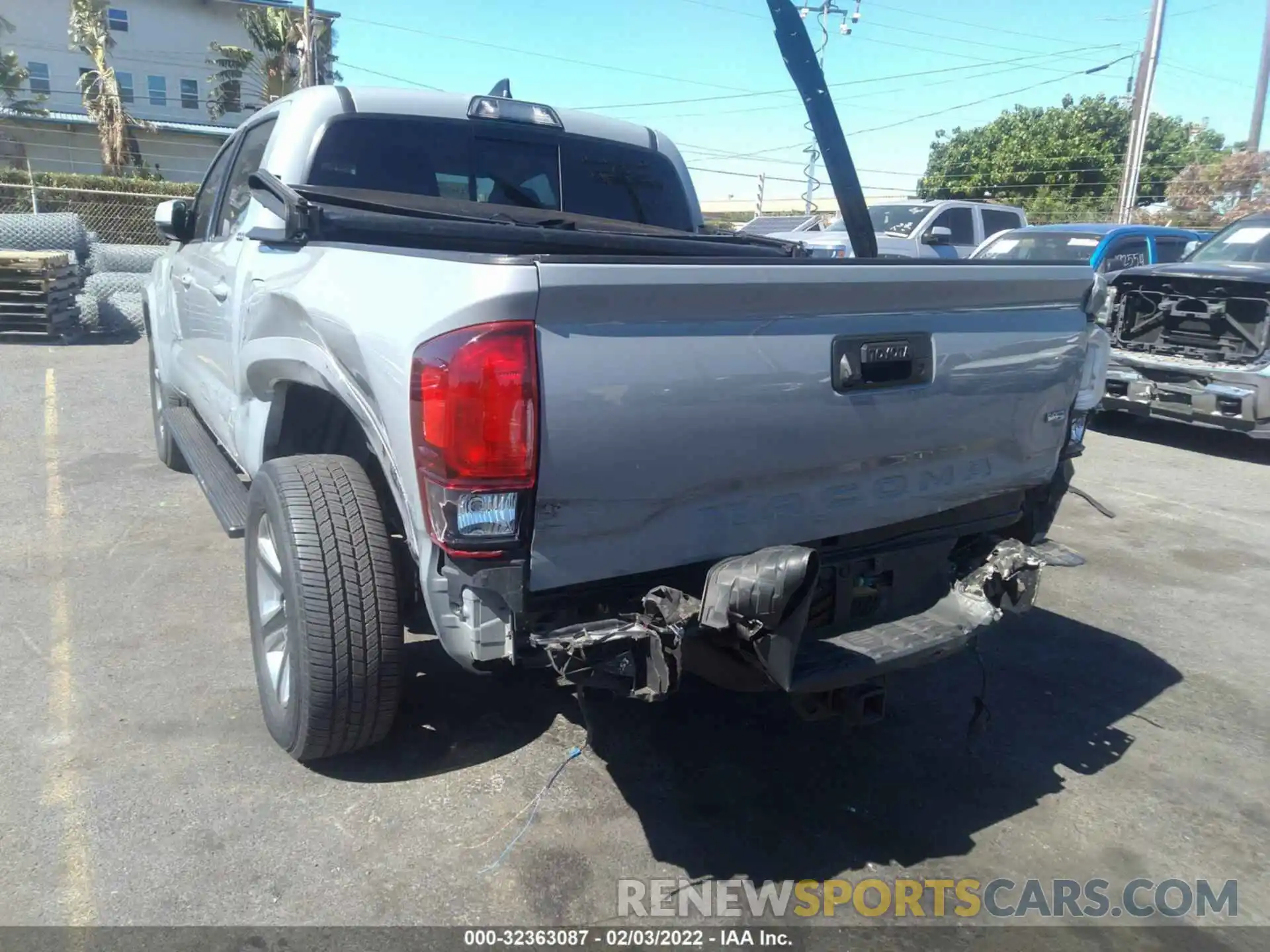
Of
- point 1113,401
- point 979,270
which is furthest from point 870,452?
point 1113,401

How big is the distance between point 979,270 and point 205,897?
274 centimetres

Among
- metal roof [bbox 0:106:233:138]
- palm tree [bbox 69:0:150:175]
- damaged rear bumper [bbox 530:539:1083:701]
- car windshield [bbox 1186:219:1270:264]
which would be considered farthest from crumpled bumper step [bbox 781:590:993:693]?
metal roof [bbox 0:106:233:138]

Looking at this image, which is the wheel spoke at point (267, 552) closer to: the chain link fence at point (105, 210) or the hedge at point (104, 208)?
the hedge at point (104, 208)

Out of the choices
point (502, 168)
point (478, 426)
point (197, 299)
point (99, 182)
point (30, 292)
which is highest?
point (99, 182)

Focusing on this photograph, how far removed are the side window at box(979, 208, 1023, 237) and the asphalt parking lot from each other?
12.5m

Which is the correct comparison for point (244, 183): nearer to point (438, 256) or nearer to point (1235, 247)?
point (438, 256)

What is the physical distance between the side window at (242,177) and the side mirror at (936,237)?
473 inches

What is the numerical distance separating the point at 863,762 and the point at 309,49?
26070 mm

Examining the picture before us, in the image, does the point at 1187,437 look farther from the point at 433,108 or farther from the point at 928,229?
the point at 433,108

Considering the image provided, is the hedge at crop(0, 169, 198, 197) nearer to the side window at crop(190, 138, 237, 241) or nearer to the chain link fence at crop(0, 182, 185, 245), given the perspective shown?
the chain link fence at crop(0, 182, 185, 245)

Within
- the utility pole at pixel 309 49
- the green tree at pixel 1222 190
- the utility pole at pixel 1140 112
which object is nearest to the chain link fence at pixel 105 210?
the utility pole at pixel 309 49

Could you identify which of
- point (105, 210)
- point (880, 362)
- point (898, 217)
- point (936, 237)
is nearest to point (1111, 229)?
point (936, 237)

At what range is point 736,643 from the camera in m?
2.44

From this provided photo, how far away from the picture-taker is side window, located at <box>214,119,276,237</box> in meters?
4.28
